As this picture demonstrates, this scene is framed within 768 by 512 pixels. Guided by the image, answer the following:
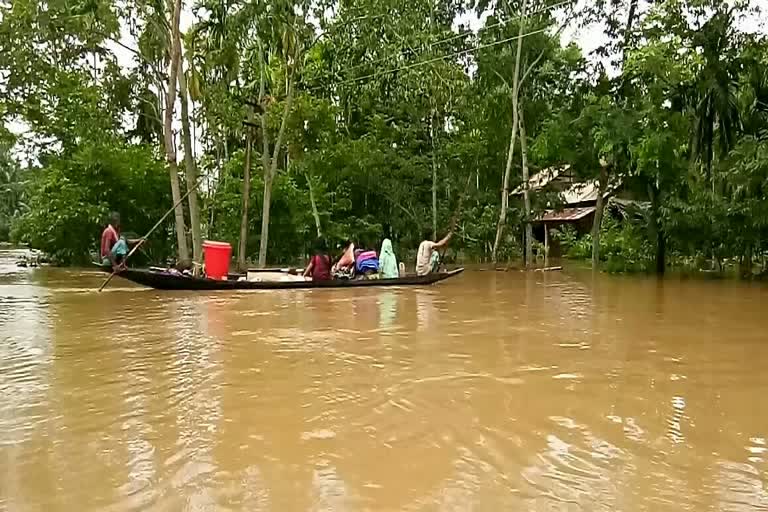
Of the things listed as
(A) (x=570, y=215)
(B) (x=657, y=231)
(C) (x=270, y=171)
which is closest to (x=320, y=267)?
(C) (x=270, y=171)

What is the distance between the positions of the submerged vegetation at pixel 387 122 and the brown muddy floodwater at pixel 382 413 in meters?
8.07

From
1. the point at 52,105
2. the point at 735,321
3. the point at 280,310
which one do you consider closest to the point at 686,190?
the point at 735,321

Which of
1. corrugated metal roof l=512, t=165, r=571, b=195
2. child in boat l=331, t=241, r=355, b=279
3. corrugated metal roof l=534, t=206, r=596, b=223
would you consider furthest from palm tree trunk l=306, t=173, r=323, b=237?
corrugated metal roof l=534, t=206, r=596, b=223

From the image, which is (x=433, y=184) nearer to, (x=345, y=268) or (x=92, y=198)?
(x=92, y=198)

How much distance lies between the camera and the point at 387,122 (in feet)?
82.9

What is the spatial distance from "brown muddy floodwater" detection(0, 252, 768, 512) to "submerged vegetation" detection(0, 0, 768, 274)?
26.5 feet

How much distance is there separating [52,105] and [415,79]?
34.6 feet

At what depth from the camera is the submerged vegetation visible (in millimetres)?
16531

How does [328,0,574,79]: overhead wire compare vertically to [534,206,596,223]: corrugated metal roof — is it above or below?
above

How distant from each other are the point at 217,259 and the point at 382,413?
9.32 meters

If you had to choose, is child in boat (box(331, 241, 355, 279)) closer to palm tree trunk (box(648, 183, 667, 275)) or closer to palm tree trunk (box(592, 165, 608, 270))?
palm tree trunk (box(648, 183, 667, 275))

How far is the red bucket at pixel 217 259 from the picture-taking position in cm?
1381

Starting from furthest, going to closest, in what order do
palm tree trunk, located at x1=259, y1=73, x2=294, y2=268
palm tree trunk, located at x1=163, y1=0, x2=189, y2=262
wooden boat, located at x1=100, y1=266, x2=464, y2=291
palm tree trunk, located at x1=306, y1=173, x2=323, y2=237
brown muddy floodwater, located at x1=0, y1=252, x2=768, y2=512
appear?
1. palm tree trunk, located at x1=306, y1=173, x2=323, y2=237
2. palm tree trunk, located at x1=259, y1=73, x2=294, y2=268
3. palm tree trunk, located at x1=163, y1=0, x2=189, y2=262
4. wooden boat, located at x1=100, y1=266, x2=464, y2=291
5. brown muddy floodwater, located at x1=0, y1=252, x2=768, y2=512

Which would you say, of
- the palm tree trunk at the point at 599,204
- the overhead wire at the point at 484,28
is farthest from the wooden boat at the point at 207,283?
the palm tree trunk at the point at 599,204
